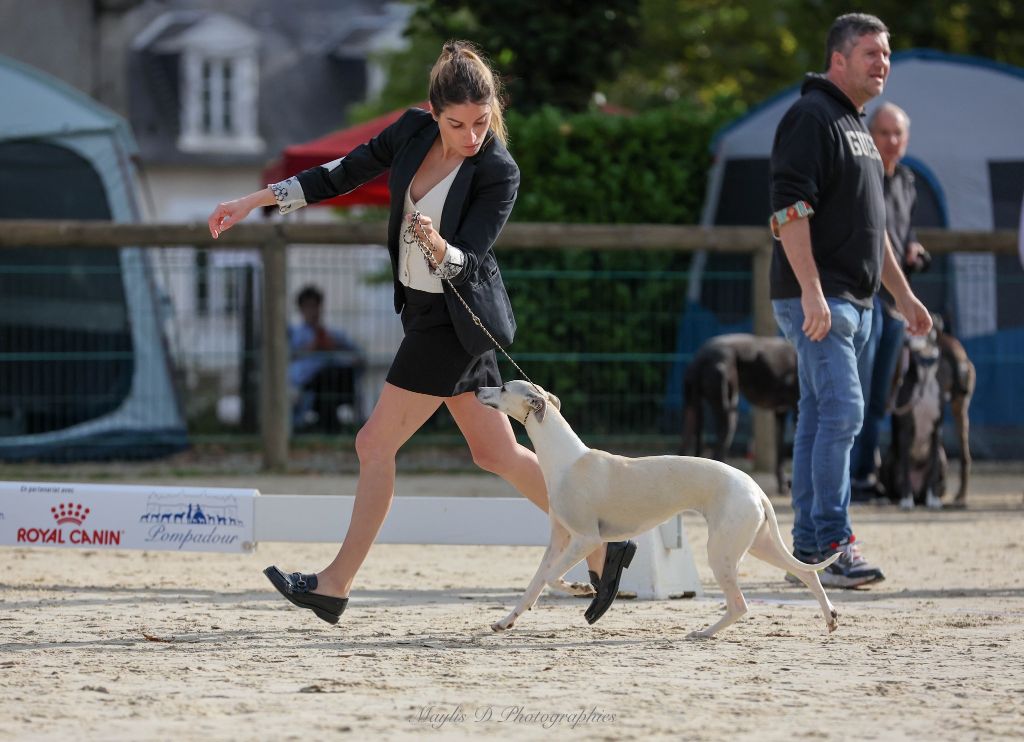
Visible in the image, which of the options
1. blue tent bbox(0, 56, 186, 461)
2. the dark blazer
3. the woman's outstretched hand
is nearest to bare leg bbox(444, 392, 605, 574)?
the dark blazer

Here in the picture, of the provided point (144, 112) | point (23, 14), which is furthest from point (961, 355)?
point (144, 112)

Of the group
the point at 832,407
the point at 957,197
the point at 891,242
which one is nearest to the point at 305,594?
the point at 832,407

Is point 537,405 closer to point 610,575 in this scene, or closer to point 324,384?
point 610,575

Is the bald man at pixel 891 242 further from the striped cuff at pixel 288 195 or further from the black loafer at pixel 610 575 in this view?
the striped cuff at pixel 288 195

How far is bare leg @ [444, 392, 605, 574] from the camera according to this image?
17.8 feet

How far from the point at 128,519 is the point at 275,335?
4.65 metres

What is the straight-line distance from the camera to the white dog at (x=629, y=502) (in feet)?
17.0

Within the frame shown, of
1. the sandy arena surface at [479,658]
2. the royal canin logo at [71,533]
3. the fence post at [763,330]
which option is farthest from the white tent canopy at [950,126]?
the royal canin logo at [71,533]

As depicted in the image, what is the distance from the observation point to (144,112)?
36.8 meters

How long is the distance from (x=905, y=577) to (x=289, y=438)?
18.7 feet

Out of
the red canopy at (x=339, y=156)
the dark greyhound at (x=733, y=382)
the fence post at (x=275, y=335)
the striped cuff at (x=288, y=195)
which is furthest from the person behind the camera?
the red canopy at (x=339, y=156)

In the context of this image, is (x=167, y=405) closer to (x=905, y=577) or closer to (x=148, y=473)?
(x=148, y=473)

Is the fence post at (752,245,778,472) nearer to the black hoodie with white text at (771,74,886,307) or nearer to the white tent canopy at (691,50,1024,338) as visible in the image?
the white tent canopy at (691,50,1024,338)

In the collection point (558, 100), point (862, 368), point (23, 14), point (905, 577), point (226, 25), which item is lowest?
point (905, 577)
